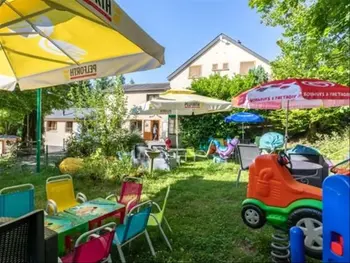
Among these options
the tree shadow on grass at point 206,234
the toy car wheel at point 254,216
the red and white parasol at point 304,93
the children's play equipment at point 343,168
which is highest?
the red and white parasol at point 304,93

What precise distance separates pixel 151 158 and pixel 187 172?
1.29m

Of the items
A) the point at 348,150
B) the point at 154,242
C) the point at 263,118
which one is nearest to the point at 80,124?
the point at 154,242

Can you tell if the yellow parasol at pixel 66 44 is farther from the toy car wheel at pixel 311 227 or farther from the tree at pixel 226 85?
the tree at pixel 226 85

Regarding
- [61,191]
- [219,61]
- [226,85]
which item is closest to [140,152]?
[61,191]

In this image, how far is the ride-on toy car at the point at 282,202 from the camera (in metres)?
3.27

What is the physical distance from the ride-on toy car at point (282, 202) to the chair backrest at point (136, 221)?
1.49m

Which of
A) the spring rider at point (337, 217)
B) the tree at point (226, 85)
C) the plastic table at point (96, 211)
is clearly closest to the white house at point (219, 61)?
the tree at point (226, 85)

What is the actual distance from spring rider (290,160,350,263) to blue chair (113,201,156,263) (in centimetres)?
180

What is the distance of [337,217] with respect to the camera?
2.13 metres

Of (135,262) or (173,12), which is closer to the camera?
(135,262)

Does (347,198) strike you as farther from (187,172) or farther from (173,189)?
(187,172)

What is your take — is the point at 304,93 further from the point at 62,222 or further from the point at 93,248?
the point at 62,222

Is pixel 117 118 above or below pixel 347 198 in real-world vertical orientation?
above

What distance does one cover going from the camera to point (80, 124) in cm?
1016
